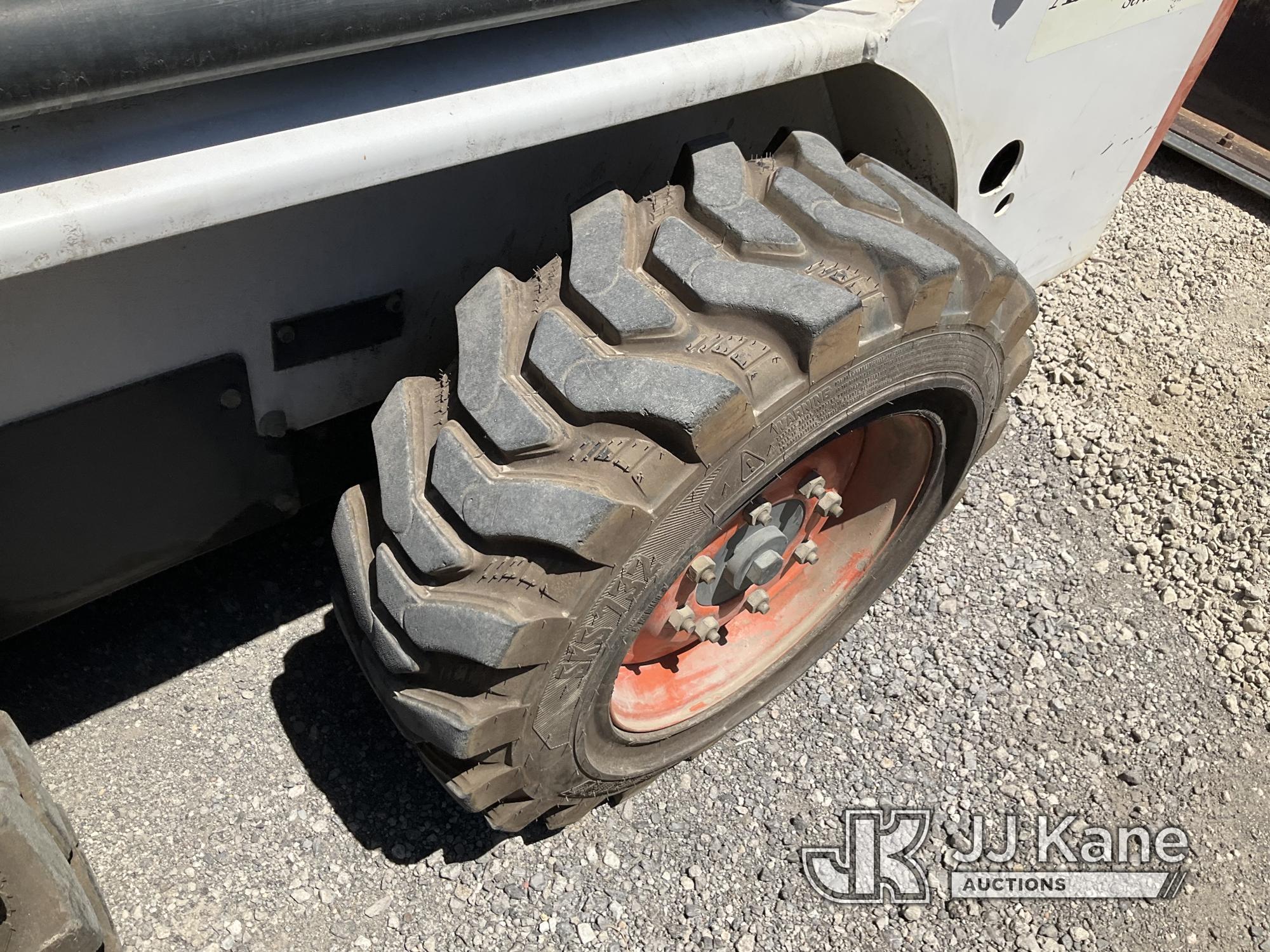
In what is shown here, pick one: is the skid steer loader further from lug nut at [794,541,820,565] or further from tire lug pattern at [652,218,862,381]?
lug nut at [794,541,820,565]

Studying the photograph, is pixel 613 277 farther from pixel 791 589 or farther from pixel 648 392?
pixel 791 589

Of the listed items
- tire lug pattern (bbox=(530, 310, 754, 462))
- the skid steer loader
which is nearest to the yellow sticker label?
the skid steer loader

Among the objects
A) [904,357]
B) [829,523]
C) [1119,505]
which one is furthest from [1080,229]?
[904,357]

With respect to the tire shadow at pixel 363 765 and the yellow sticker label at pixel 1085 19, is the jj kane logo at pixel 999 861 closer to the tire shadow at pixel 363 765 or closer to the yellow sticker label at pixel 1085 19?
the tire shadow at pixel 363 765

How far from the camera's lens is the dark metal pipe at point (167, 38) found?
0.80 metres

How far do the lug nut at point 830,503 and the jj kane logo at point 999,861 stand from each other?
52 cm

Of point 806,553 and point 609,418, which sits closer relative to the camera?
point 609,418

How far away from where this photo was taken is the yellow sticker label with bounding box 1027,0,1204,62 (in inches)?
61.3

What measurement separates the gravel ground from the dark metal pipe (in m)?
1.19

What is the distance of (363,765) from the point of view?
175 centimetres

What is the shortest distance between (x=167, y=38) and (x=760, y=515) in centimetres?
104

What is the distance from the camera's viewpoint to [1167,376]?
258 centimetres

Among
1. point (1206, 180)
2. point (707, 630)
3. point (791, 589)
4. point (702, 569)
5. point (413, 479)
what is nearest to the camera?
point (413, 479)

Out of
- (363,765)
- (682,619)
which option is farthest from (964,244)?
(363,765)
